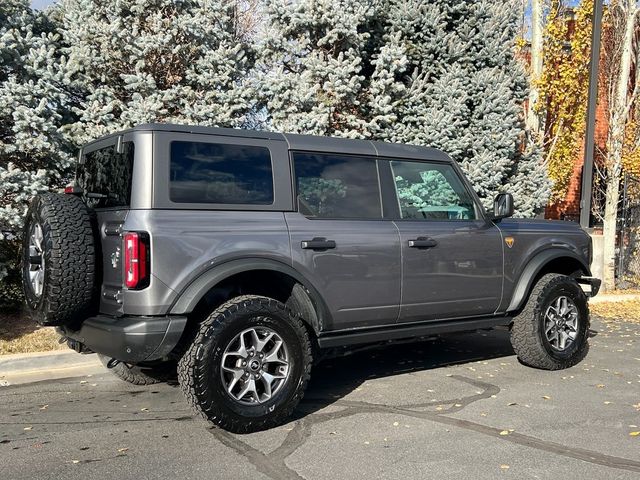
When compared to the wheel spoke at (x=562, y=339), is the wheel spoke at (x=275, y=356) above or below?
above

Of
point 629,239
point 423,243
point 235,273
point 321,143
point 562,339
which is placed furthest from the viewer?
point 629,239

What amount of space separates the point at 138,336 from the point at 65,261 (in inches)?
27.7

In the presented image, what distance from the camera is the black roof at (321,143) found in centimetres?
424

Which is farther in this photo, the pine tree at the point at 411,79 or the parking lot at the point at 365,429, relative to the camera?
the pine tree at the point at 411,79

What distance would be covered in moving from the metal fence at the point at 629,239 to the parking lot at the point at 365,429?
7709 millimetres

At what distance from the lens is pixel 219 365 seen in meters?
4.06

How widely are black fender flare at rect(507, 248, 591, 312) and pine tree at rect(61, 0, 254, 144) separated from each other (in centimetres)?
447

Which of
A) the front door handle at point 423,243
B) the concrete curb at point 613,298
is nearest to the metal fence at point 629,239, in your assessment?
the concrete curb at point 613,298

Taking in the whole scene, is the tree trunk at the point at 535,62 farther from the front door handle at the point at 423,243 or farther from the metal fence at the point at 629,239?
the front door handle at the point at 423,243

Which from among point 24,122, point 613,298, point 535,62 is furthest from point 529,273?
point 535,62

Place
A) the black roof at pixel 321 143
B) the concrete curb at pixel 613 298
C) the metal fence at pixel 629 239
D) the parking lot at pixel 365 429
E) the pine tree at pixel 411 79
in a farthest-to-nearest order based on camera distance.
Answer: the metal fence at pixel 629 239
the concrete curb at pixel 613 298
the pine tree at pixel 411 79
the black roof at pixel 321 143
the parking lot at pixel 365 429

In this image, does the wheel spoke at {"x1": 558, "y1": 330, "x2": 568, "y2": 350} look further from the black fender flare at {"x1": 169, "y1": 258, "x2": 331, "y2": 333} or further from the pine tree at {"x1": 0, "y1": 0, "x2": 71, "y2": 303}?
the pine tree at {"x1": 0, "y1": 0, "x2": 71, "y2": 303}

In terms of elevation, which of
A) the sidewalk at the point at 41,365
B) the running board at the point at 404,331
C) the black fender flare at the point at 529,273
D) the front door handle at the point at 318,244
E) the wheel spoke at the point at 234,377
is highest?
the front door handle at the point at 318,244

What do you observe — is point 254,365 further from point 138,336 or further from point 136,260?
point 136,260
